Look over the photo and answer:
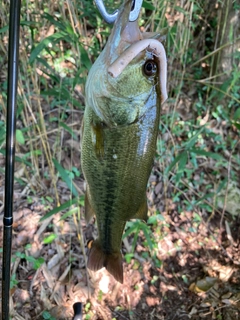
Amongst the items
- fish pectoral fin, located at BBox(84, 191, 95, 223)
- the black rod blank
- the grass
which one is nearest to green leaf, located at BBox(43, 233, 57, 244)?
the grass

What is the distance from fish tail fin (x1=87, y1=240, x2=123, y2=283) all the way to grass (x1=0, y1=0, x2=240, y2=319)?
2.42 ft

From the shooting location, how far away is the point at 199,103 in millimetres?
3893

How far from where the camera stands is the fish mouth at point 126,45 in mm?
910

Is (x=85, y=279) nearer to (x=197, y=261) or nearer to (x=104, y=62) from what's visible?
(x=197, y=261)

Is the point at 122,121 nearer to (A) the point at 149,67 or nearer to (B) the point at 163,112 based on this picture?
(A) the point at 149,67

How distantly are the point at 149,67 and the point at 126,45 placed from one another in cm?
11

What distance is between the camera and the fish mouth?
0.91 metres

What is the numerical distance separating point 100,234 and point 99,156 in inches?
15.1

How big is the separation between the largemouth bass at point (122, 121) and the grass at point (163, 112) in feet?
2.95

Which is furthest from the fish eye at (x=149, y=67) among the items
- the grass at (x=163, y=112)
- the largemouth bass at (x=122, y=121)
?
the grass at (x=163, y=112)

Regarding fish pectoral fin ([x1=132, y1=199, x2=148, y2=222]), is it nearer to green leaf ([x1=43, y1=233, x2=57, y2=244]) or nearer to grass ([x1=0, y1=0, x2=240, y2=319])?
grass ([x1=0, y1=0, x2=240, y2=319])

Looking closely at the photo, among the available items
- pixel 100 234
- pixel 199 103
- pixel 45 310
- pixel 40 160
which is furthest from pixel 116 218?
pixel 199 103

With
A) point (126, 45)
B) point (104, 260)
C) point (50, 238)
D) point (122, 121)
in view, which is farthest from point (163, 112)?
point (126, 45)

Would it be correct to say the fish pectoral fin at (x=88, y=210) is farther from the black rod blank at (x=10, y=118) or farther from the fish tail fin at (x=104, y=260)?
the black rod blank at (x=10, y=118)
